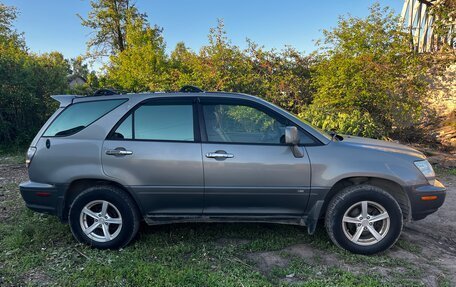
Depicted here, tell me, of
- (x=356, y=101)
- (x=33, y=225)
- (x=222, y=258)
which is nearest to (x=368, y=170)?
(x=222, y=258)

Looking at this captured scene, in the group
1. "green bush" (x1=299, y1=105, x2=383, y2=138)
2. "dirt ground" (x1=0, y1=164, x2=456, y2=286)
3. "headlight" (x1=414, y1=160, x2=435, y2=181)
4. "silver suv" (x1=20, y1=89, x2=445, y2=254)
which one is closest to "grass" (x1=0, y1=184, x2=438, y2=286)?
"dirt ground" (x1=0, y1=164, x2=456, y2=286)

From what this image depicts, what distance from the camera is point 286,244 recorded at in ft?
12.4

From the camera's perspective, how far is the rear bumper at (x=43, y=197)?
3617 millimetres

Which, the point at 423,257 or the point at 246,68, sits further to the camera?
the point at 246,68

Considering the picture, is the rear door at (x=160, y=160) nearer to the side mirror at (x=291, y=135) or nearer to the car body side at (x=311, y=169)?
the car body side at (x=311, y=169)

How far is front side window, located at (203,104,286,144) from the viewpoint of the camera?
3602 millimetres

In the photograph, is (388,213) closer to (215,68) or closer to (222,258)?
(222,258)

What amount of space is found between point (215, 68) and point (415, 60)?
17.4 ft

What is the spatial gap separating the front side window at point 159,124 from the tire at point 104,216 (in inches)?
25.3

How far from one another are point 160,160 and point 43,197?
54.2 inches

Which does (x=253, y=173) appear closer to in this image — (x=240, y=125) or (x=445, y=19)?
(x=240, y=125)

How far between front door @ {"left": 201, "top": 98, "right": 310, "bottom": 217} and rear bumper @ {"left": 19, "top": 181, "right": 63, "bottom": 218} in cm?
161

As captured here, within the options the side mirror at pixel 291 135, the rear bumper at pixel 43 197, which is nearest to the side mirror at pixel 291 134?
the side mirror at pixel 291 135

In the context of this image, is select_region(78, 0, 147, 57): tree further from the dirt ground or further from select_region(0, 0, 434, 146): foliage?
the dirt ground
